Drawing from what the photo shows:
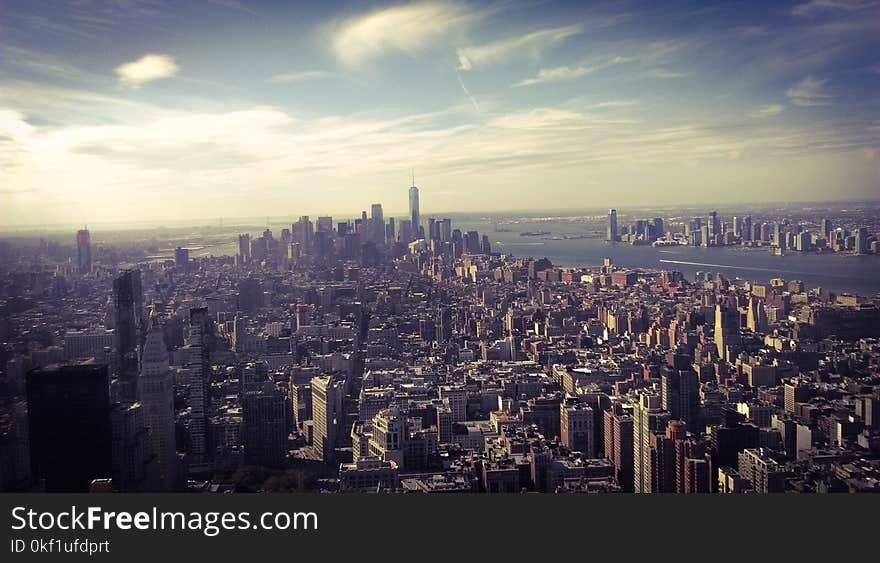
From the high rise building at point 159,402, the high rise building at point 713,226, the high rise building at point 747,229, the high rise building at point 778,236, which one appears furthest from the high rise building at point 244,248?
the high rise building at point 778,236

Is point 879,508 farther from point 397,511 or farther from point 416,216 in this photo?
point 416,216

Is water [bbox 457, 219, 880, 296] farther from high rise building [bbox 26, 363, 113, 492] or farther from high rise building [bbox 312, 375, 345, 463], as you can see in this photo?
high rise building [bbox 26, 363, 113, 492]

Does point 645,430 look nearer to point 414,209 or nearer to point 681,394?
point 681,394

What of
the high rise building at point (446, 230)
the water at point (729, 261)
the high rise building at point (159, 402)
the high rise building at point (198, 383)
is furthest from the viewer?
the high rise building at point (446, 230)

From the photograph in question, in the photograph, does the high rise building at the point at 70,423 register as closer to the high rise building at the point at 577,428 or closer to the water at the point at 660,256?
the water at the point at 660,256

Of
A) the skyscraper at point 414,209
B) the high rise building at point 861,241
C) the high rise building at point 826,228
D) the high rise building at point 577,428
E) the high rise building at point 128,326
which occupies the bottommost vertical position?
the high rise building at point 577,428

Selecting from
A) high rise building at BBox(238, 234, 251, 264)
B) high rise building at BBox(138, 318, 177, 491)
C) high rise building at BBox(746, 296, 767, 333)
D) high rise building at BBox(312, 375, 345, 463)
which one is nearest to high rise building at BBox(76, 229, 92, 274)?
high rise building at BBox(138, 318, 177, 491)

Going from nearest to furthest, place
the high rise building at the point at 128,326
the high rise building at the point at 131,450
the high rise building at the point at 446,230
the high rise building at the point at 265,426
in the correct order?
the high rise building at the point at 131,450 → the high rise building at the point at 265,426 → the high rise building at the point at 128,326 → the high rise building at the point at 446,230
